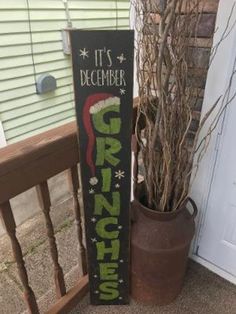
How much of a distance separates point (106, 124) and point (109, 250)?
24.8 inches

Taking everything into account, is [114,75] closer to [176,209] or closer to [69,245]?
[176,209]

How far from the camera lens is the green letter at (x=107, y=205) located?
1217 millimetres

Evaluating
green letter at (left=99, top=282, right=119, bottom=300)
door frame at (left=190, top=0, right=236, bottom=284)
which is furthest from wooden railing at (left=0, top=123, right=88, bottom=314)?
door frame at (left=190, top=0, right=236, bottom=284)

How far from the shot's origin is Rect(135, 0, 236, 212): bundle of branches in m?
1.08

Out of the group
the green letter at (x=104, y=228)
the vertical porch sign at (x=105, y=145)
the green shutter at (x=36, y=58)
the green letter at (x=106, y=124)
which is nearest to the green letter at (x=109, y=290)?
the vertical porch sign at (x=105, y=145)

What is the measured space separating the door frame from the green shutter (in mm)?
1799

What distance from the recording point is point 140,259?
136cm

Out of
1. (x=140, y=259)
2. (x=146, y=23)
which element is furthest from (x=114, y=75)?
(x=140, y=259)

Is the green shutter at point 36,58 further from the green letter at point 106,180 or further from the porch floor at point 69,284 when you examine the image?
the green letter at point 106,180

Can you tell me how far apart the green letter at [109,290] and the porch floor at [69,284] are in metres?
0.09

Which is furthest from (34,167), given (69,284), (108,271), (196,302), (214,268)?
(214,268)

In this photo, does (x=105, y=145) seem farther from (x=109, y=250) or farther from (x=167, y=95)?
(x=109, y=250)

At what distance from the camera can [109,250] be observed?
1.35 meters

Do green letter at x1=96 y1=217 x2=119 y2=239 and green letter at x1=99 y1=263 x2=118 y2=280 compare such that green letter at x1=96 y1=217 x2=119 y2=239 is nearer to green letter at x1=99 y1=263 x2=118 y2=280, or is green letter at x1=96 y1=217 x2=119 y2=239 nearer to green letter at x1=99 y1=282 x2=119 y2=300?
green letter at x1=99 y1=263 x2=118 y2=280
